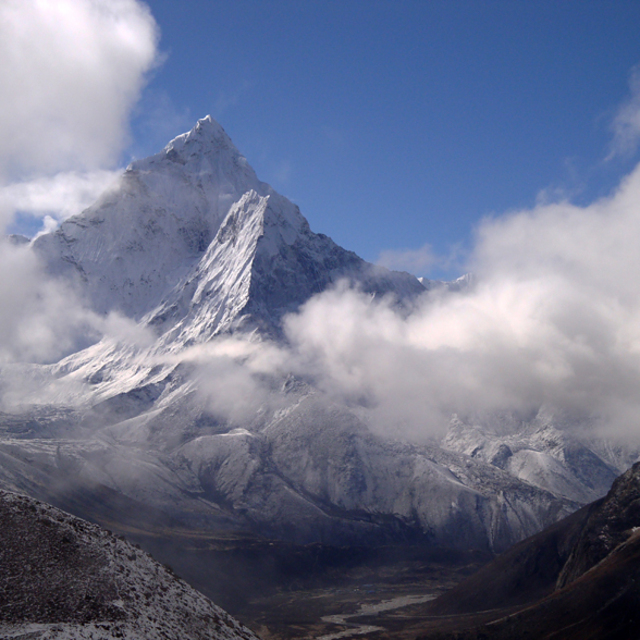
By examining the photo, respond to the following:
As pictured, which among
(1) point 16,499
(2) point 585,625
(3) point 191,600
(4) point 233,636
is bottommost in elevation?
(2) point 585,625

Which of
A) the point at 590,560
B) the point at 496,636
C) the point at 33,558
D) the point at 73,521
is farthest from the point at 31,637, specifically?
the point at 590,560

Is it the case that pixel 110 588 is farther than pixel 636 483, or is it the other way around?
pixel 636 483

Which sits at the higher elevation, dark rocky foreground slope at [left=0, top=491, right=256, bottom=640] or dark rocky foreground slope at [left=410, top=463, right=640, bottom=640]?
dark rocky foreground slope at [left=0, top=491, right=256, bottom=640]

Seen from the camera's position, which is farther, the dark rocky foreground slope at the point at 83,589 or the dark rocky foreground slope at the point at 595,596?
the dark rocky foreground slope at the point at 595,596

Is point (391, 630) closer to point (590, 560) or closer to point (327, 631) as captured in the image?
point (327, 631)

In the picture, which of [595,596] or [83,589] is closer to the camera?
[83,589]

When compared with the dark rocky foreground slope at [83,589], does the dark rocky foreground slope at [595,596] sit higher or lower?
lower

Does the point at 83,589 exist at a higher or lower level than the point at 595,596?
higher

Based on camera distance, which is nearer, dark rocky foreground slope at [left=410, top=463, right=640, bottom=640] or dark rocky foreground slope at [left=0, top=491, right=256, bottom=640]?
dark rocky foreground slope at [left=0, top=491, right=256, bottom=640]
